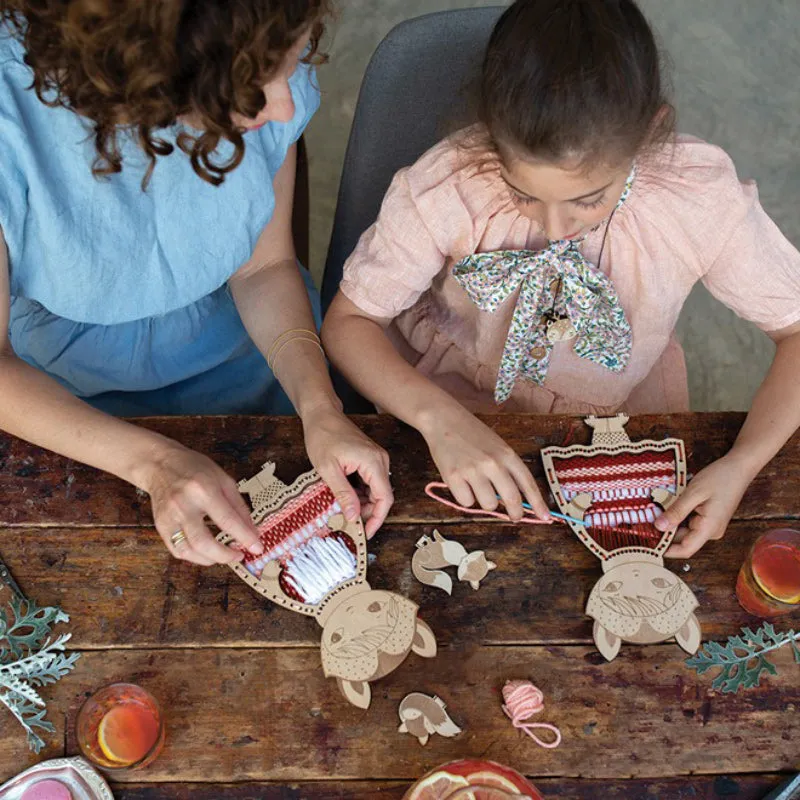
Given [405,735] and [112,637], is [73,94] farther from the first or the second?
[405,735]

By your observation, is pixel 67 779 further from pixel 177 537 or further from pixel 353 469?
pixel 353 469

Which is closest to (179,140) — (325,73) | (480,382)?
(480,382)

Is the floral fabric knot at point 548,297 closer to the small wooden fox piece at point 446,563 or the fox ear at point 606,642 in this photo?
the small wooden fox piece at point 446,563

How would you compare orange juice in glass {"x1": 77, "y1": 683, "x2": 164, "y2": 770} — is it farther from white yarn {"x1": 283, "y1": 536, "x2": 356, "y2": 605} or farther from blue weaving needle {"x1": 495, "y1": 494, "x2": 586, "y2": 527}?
blue weaving needle {"x1": 495, "y1": 494, "x2": 586, "y2": 527}

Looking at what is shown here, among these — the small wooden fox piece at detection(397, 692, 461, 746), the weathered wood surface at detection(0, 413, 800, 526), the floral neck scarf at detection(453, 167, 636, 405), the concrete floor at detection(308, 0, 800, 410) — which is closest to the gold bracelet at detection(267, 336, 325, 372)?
the weathered wood surface at detection(0, 413, 800, 526)

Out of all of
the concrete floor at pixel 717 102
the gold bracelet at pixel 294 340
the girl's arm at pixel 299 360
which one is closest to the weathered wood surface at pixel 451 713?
the girl's arm at pixel 299 360

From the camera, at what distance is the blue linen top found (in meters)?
1.17

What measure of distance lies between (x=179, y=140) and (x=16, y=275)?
396 millimetres

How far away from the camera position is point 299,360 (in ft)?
4.57

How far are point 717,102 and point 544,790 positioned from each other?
2490 millimetres

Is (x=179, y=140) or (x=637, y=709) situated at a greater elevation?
(x=179, y=140)

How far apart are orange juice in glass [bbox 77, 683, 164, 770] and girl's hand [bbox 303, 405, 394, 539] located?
0.37 metres

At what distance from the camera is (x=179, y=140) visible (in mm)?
1055

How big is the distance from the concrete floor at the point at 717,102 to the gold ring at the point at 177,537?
164 cm
